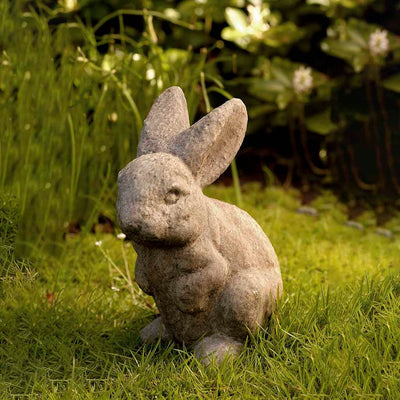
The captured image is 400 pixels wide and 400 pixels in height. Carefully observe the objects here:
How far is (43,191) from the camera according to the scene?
344 centimetres

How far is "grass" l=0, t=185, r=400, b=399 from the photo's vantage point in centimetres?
208

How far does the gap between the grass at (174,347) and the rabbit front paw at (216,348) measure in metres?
0.04

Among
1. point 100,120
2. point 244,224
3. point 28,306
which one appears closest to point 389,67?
point 100,120

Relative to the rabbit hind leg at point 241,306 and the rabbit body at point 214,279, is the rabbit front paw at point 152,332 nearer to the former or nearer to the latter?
the rabbit body at point 214,279

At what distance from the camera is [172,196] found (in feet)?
6.79

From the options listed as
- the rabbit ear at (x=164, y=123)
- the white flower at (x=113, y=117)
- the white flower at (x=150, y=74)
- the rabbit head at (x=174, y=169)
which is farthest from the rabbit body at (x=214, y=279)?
the white flower at (x=150, y=74)

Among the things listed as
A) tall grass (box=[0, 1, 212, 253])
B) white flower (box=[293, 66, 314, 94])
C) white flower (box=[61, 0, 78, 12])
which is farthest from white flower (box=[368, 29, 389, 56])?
white flower (box=[61, 0, 78, 12])

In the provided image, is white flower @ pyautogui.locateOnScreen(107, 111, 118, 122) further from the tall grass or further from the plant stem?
the plant stem

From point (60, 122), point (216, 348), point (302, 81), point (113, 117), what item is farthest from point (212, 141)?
point (302, 81)

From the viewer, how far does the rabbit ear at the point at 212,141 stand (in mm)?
2188

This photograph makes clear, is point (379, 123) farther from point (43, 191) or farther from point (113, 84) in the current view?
point (43, 191)

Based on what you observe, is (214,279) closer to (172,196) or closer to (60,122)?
(172,196)

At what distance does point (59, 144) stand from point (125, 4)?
229cm

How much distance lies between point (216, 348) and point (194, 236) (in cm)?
47
